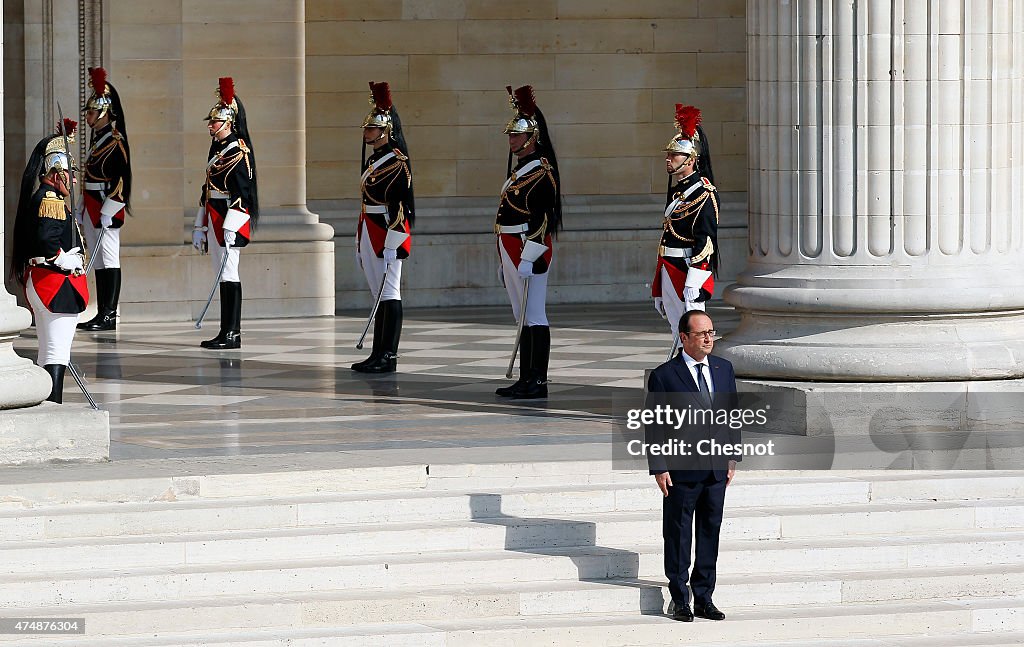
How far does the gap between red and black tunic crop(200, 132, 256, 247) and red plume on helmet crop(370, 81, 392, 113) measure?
5.86 feet

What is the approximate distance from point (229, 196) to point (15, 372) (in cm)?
609

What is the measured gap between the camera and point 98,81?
55.8ft

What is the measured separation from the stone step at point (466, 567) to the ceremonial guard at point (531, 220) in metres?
3.69

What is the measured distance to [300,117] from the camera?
1853 cm

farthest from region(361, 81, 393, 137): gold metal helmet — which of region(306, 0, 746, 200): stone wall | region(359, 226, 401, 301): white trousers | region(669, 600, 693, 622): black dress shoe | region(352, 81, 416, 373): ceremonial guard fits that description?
region(669, 600, 693, 622): black dress shoe

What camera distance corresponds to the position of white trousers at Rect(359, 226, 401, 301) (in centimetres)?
1458

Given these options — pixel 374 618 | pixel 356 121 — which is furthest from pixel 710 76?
pixel 374 618

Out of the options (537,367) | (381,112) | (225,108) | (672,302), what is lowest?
Answer: (537,367)

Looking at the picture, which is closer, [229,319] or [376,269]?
[376,269]

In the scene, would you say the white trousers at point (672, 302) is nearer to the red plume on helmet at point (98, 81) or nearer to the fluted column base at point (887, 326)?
the fluted column base at point (887, 326)

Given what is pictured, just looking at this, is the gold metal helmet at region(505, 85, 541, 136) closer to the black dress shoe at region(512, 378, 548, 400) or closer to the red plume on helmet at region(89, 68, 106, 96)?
the black dress shoe at region(512, 378, 548, 400)

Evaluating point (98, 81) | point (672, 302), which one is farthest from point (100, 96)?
point (672, 302)

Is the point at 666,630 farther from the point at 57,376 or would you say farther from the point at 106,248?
the point at 106,248

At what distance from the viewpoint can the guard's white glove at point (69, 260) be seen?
37.6 feet
